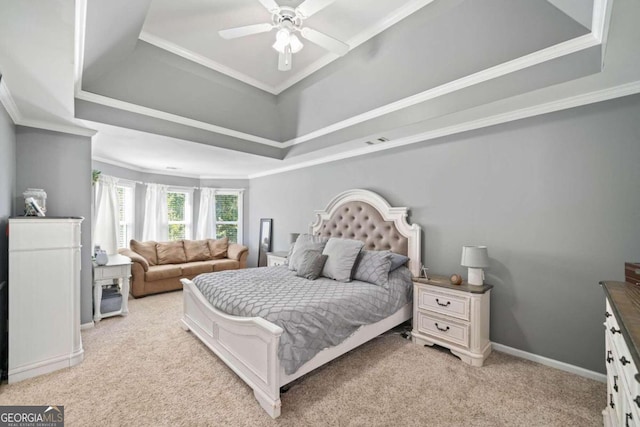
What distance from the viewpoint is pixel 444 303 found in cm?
261

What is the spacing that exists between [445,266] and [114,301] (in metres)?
4.60

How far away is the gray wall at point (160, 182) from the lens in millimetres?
4957

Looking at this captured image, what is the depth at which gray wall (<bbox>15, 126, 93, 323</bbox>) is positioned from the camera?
277cm

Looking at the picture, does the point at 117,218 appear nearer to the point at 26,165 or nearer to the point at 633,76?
the point at 26,165

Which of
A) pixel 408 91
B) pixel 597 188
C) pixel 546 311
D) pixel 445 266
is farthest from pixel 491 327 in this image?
pixel 408 91

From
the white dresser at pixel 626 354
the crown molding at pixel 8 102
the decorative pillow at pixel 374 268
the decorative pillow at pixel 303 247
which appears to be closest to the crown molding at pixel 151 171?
the crown molding at pixel 8 102

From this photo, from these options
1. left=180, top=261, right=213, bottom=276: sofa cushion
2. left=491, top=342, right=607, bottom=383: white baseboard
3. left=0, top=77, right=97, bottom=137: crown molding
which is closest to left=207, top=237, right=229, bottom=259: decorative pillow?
left=180, top=261, right=213, bottom=276: sofa cushion

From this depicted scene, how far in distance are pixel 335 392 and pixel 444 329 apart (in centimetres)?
127

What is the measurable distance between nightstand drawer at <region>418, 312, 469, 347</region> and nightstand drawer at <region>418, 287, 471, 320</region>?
83 millimetres

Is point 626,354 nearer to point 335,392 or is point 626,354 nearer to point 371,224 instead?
point 335,392

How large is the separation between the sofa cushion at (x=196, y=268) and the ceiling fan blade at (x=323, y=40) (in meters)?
4.32

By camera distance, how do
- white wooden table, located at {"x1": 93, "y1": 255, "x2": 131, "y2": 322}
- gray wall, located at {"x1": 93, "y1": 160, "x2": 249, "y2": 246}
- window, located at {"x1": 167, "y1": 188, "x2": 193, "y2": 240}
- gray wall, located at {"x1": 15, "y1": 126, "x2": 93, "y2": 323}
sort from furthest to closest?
window, located at {"x1": 167, "y1": 188, "x2": 193, "y2": 240} < gray wall, located at {"x1": 93, "y1": 160, "x2": 249, "y2": 246} < white wooden table, located at {"x1": 93, "y1": 255, "x2": 131, "y2": 322} < gray wall, located at {"x1": 15, "y1": 126, "x2": 93, "y2": 323}

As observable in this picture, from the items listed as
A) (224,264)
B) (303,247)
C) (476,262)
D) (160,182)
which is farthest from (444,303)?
(160,182)

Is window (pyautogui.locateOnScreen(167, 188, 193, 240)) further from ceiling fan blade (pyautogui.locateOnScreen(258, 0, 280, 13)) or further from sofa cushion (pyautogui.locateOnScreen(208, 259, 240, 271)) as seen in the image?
ceiling fan blade (pyautogui.locateOnScreen(258, 0, 280, 13))
